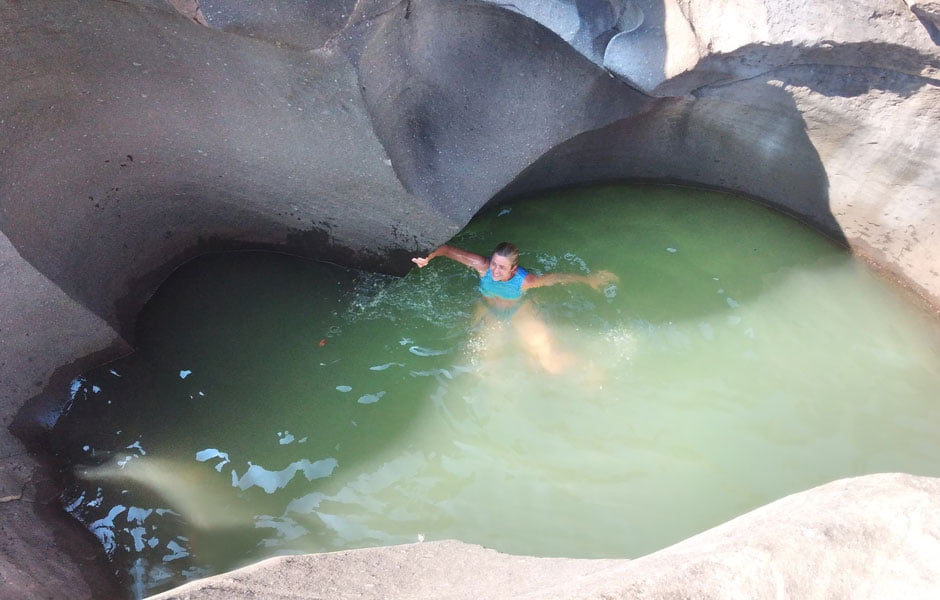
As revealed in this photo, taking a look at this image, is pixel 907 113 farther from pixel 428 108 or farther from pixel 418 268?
pixel 418 268

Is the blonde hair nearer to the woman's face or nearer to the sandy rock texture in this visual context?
the woman's face

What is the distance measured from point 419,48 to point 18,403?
3.32 m

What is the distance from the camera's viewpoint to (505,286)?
470 cm

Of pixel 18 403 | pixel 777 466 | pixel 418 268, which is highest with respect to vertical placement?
pixel 418 268

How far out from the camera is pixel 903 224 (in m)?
4.57

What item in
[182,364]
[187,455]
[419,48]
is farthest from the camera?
[182,364]

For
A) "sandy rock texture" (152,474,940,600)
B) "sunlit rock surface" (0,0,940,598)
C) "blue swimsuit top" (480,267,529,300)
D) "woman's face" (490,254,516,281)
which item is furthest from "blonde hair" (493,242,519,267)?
"sandy rock texture" (152,474,940,600)

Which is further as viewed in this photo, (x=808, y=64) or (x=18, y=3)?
(x=808, y=64)

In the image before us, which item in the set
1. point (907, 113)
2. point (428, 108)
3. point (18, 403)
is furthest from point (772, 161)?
point (18, 403)

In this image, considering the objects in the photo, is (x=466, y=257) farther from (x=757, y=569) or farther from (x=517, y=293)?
(x=757, y=569)

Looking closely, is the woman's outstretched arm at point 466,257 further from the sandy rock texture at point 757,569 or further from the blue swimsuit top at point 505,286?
the sandy rock texture at point 757,569

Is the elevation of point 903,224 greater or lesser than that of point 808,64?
lesser

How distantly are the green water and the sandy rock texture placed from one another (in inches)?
47.6

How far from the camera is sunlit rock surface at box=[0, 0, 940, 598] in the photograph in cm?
349
